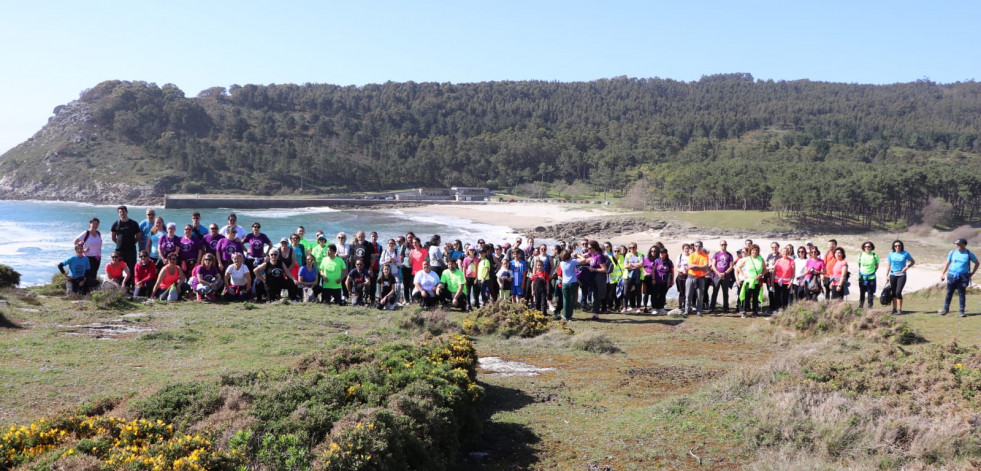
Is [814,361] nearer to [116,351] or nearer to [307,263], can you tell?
[116,351]

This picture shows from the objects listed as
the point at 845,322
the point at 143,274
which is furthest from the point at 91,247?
the point at 845,322

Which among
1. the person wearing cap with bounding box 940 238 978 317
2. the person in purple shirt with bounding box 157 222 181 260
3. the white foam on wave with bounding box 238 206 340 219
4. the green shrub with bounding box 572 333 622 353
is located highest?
the person in purple shirt with bounding box 157 222 181 260

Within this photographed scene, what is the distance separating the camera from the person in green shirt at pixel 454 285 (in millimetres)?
13125

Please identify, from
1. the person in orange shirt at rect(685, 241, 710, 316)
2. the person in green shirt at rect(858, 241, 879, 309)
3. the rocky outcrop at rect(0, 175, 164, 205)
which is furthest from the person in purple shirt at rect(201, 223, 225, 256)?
the rocky outcrop at rect(0, 175, 164, 205)

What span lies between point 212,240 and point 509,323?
6.37m

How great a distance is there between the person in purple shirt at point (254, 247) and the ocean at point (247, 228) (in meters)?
16.0

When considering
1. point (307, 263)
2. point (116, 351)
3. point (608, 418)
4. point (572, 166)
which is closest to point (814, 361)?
point (608, 418)

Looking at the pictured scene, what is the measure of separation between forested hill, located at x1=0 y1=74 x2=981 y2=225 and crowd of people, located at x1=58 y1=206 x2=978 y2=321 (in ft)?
202

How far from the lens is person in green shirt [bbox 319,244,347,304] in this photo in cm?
1298

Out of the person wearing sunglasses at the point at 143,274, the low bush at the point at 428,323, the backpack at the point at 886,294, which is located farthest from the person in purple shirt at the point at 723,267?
the person wearing sunglasses at the point at 143,274

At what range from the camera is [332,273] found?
42.6 ft

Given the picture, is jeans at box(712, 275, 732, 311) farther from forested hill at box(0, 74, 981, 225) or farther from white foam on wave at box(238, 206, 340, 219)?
white foam on wave at box(238, 206, 340, 219)

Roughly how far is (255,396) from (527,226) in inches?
2457

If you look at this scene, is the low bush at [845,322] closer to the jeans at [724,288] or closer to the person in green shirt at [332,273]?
the jeans at [724,288]
